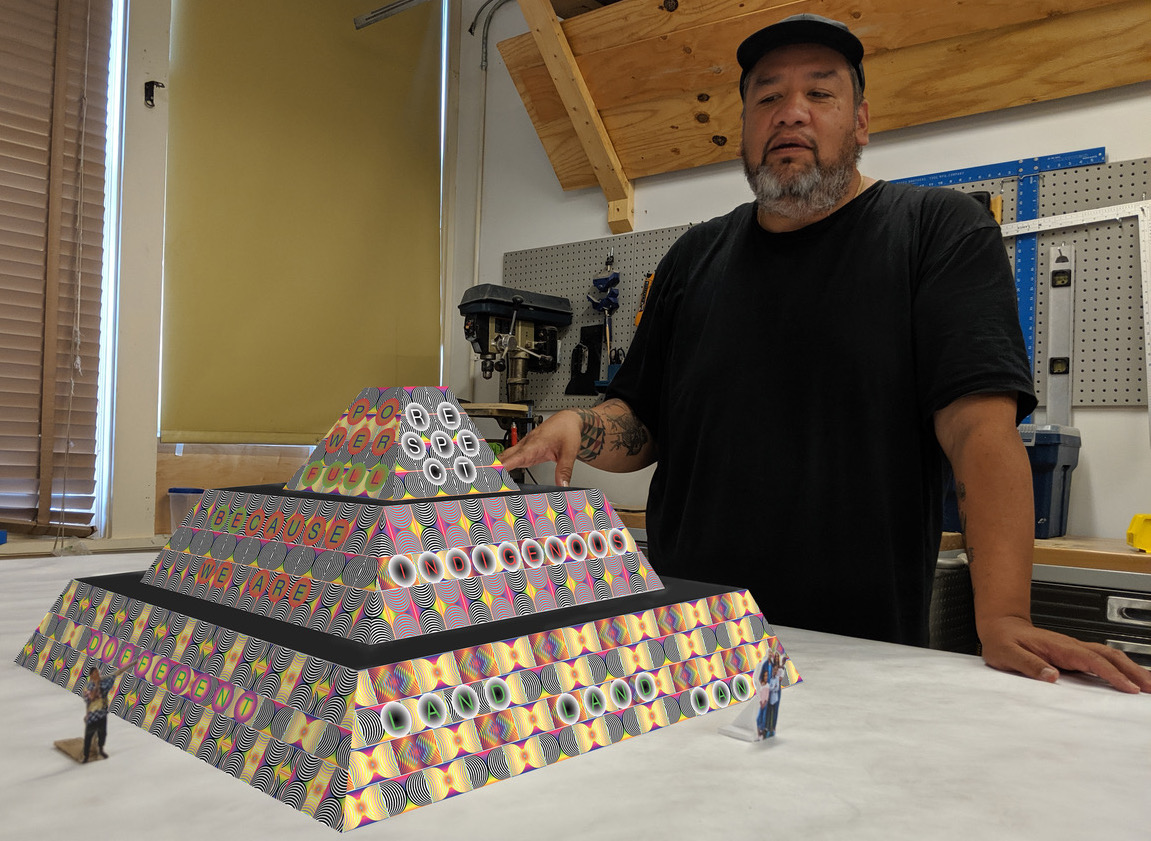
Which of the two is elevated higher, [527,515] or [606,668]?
[527,515]

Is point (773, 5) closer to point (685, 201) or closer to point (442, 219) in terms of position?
point (685, 201)

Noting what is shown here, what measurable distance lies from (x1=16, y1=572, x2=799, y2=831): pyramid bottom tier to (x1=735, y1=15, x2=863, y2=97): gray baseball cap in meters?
1.00

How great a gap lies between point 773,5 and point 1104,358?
55.8 inches

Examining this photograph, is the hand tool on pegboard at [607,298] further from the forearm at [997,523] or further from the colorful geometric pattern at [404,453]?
the colorful geometric pattern at [404,453]

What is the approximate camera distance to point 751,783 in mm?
555

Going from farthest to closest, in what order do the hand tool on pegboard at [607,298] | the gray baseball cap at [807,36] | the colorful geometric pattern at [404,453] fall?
1. the hand tool on pegboard at [607,298]
2. the gray baseball cap at [807,36]
3. the colorful geometric pattern at [404,453]

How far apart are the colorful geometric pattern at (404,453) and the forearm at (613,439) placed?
2.12ft

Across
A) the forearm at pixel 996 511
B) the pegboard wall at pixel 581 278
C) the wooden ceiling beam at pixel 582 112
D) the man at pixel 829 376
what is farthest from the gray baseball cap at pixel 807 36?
the wooden ceiling beam at pixel 582 112

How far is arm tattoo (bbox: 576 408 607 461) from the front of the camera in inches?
58.8

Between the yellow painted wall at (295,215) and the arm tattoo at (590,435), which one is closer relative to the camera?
the arm tattoo at (590,435)

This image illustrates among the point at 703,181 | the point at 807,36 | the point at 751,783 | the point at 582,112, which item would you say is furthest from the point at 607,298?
the point at 751,783

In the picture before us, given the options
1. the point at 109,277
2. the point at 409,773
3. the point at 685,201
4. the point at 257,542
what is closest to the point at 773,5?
the point at 685,201

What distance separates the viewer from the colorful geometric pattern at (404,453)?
2.46 feet

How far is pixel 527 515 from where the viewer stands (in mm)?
766
